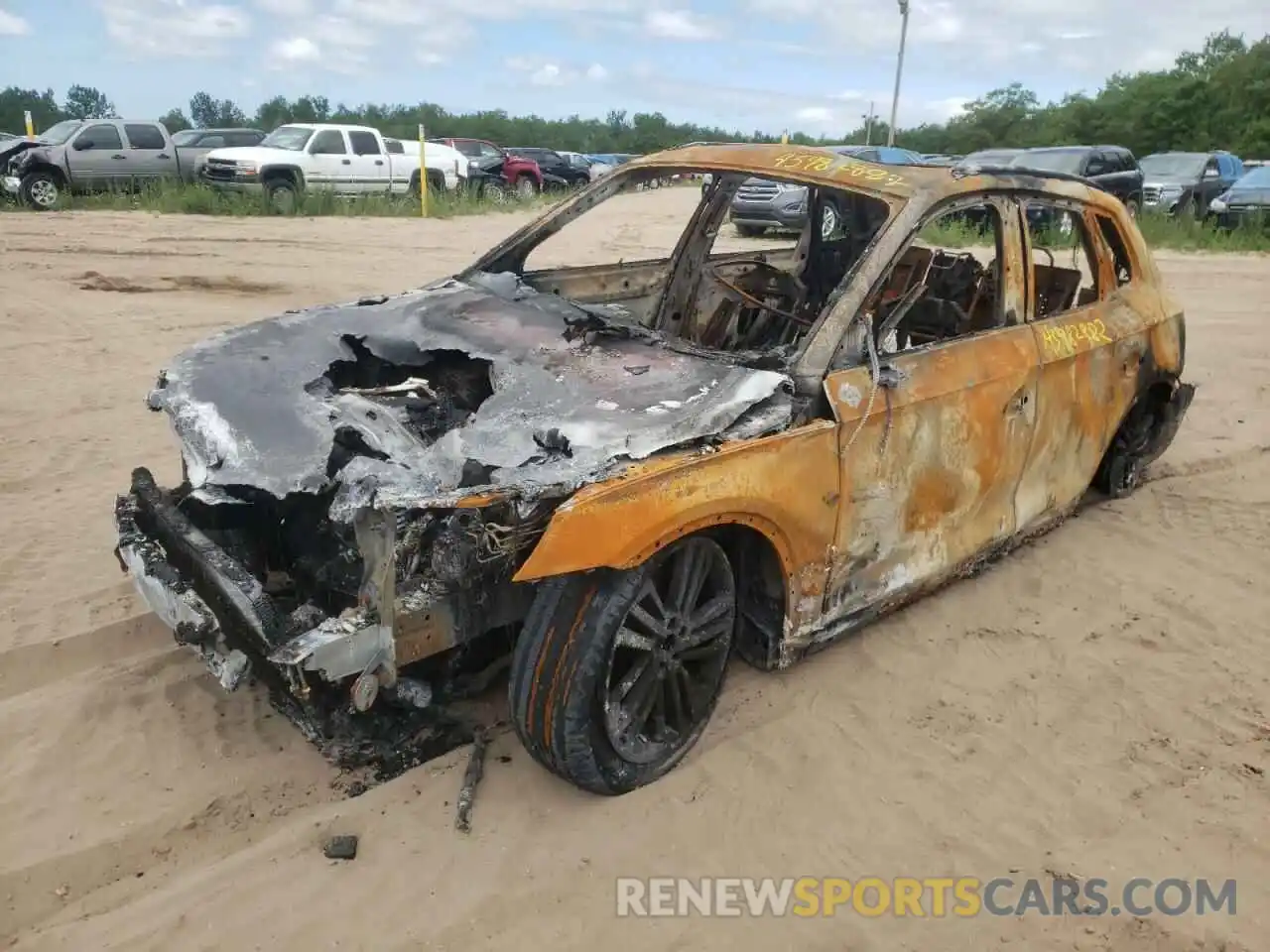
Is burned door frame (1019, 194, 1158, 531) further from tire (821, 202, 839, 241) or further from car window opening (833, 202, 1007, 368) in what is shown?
tire (821, 202, 839, 241)

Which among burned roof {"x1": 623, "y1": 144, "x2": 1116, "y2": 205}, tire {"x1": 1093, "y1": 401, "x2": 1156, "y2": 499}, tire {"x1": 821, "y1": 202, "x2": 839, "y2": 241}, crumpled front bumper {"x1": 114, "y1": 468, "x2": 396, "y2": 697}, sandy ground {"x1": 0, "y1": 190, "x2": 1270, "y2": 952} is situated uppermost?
burned roof {"x1": 623, "y1": 144, "x2": 1116, "y2": 205}

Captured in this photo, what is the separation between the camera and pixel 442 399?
353 cm

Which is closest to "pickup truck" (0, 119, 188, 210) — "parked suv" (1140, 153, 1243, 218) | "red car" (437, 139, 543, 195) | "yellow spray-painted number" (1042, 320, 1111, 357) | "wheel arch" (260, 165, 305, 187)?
"wheel arch" (260, 165, 305, 187)

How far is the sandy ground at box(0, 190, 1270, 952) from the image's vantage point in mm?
2598

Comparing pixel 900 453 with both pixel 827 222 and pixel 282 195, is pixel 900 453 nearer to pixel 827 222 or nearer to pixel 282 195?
pixel 827 222

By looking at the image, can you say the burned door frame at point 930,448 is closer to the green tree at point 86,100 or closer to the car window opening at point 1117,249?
the car window opening at point 1117,249

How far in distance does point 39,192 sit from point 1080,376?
17.1 m

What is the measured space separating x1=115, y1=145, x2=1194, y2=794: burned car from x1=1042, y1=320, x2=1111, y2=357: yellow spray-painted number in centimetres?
2

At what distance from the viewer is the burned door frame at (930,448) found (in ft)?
10.7

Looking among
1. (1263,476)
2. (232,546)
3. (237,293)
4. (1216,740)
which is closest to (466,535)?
(232,546)

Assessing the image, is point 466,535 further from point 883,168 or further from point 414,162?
point 414,162

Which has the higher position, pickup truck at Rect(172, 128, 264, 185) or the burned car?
pickup truck at Rect(172, 128, 264, 185)

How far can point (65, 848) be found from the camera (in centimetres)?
278

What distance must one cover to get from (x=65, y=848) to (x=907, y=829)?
2409mm
